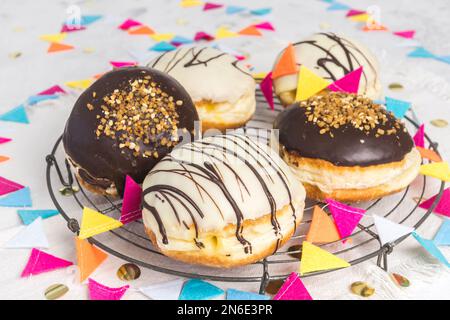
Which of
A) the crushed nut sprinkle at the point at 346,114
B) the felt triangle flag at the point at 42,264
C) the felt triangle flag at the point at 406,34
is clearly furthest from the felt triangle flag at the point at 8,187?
the felt triangle flag at the point at 406,34

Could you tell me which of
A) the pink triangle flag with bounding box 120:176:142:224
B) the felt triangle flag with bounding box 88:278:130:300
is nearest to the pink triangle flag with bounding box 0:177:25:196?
the pink triangle flag with bounding box 120:176:142:224

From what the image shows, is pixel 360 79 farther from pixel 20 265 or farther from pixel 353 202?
pixel 20 265

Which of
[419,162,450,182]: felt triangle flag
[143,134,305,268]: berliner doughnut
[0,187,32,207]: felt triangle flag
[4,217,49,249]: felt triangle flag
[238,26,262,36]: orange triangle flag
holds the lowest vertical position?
[4,217,49,249]: felt triangle flag

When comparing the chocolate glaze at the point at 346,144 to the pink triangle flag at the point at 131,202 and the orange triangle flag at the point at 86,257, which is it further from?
the orange triangle flag at the point at 86,257

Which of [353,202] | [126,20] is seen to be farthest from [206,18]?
[353,202]

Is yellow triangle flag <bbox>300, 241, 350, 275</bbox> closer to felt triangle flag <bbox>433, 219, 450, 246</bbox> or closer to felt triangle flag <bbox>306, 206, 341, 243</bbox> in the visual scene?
felt triangle flag <bbox>306, 206, 341, 243</bbox>

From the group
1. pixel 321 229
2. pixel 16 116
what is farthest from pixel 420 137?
pixel 16 116
